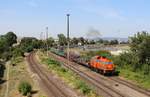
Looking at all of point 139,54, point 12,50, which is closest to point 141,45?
point 139,54

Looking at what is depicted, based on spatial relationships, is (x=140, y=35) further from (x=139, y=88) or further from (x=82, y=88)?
(x=82, y=88)

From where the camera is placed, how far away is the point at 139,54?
51.1m

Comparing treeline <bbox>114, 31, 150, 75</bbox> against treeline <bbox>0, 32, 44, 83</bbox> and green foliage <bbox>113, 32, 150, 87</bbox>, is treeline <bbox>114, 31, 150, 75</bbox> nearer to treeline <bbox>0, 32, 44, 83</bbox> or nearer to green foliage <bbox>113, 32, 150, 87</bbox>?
green foliage <bbox>113, 32, 150, 87</bbox>

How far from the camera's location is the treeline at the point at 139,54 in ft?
163

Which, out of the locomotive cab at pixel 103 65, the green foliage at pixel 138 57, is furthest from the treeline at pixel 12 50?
the green foliage at pixel 138 57

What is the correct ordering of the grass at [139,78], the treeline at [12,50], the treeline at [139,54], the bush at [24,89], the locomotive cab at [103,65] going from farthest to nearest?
the treeline at [12,50], the treeline at [139,54], the locomotive cab at [103,65], the grass at [139,78], the bush at [24,89]

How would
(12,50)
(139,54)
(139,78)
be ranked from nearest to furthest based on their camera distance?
1. (139,78)
2. (139,54)
3. (12,50)

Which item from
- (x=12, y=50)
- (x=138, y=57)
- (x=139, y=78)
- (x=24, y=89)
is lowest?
(x=12, y=50)

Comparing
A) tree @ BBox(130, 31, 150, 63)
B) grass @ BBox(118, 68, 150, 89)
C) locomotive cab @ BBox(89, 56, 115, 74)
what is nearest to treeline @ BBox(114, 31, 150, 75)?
tree @ BBox(130, 31, 150, 63)

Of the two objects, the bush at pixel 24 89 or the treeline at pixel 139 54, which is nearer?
the bush at pixel 24 89

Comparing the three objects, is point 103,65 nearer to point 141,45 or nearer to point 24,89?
point 141,45

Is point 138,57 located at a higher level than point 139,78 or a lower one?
higher

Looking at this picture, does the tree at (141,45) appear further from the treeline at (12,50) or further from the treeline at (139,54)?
the treeline at (12,50)

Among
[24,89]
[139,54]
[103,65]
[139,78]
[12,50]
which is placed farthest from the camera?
[12,50]
